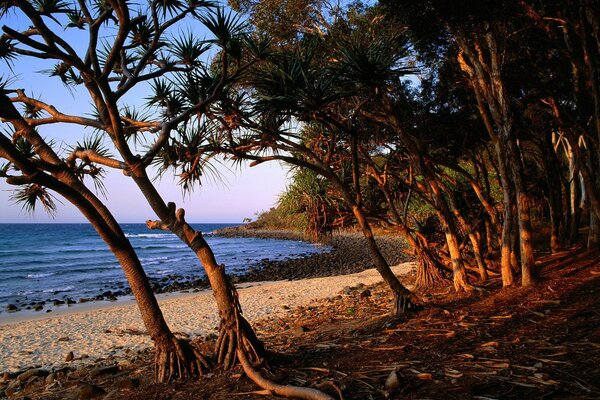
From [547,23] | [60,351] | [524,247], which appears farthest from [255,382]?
[547,23]

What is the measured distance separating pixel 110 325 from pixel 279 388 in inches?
358

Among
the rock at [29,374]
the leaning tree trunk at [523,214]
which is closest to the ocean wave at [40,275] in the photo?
the rock at [29,374]

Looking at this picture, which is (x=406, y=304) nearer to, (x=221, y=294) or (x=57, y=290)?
(x=221, y=294)

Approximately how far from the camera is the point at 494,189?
2041cm

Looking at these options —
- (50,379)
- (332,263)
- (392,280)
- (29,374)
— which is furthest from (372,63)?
(332,263)

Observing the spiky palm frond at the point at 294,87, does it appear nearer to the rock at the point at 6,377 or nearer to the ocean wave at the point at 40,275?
Answer: the rock at the point at 6,377

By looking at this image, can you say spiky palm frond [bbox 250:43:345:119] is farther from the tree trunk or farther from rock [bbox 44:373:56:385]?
rock [bbox 44:373:56:385]

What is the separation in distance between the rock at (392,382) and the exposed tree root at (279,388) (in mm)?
536

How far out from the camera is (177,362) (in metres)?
5.04

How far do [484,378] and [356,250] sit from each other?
2904 cm

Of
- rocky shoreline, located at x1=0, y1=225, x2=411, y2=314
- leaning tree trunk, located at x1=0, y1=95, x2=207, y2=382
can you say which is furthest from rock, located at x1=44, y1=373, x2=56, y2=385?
rocky shoreline, located at x1=0, y1=225, x2=411, y2=314

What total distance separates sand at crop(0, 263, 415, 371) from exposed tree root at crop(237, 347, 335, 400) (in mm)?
3652

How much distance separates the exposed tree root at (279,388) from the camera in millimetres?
3859

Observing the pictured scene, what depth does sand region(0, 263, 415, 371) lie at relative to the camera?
363 inches
